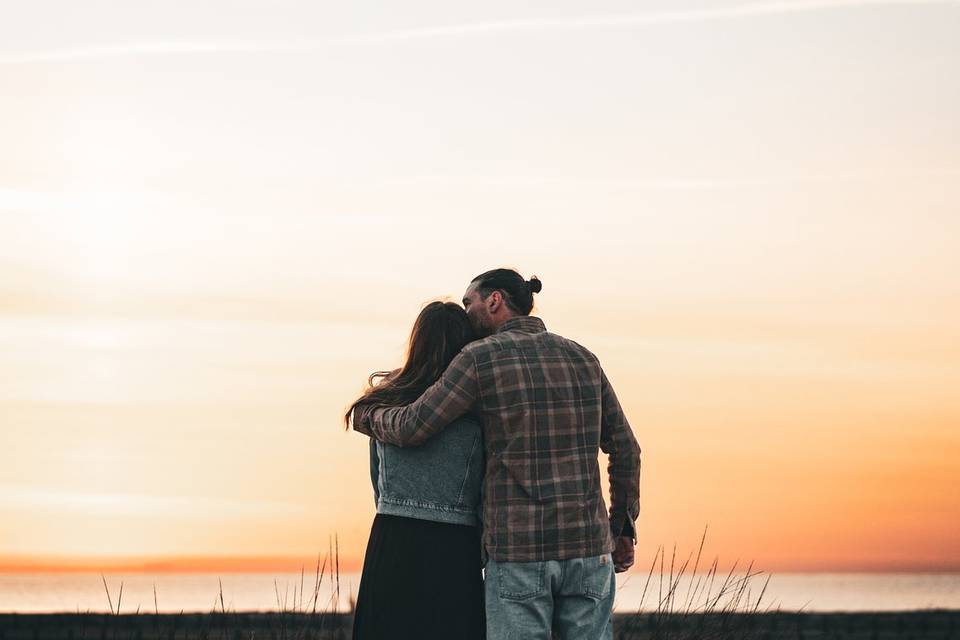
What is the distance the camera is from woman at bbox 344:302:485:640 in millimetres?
3461

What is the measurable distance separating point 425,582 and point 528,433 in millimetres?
556

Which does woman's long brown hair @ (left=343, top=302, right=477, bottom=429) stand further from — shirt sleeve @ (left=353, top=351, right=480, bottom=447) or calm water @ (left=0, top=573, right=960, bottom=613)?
calm water @ (left=0, top=573, right=960, bottom=613)

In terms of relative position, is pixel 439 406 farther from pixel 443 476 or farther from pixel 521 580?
pixel 521 580

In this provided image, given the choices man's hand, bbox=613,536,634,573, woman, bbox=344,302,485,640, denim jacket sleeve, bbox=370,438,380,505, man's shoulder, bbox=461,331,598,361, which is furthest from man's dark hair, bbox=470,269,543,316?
man's hand, bbox=613,536,634,573

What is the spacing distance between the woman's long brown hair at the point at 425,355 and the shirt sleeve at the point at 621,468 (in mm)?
527

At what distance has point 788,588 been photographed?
224ft

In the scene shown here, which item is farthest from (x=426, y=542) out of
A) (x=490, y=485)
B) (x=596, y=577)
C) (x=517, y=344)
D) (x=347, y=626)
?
(x=347, y=626)

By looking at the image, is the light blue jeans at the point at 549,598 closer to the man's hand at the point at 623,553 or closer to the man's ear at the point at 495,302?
the man's hand at the point at 623,553

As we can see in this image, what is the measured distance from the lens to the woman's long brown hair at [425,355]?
361cm

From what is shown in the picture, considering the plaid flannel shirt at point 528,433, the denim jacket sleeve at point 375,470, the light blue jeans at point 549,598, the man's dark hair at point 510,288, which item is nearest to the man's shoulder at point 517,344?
the plaid flannel shirt at point 528,433

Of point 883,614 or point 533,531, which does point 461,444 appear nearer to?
point 533,531

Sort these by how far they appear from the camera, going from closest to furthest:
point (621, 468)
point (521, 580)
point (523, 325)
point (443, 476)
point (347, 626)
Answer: point (521, 580) < point (443, 476) < point (523, 325) < point (621, 468) < point (347, 626)

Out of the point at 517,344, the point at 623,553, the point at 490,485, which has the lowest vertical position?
the point at 623,553

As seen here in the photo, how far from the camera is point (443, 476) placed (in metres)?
3.46
